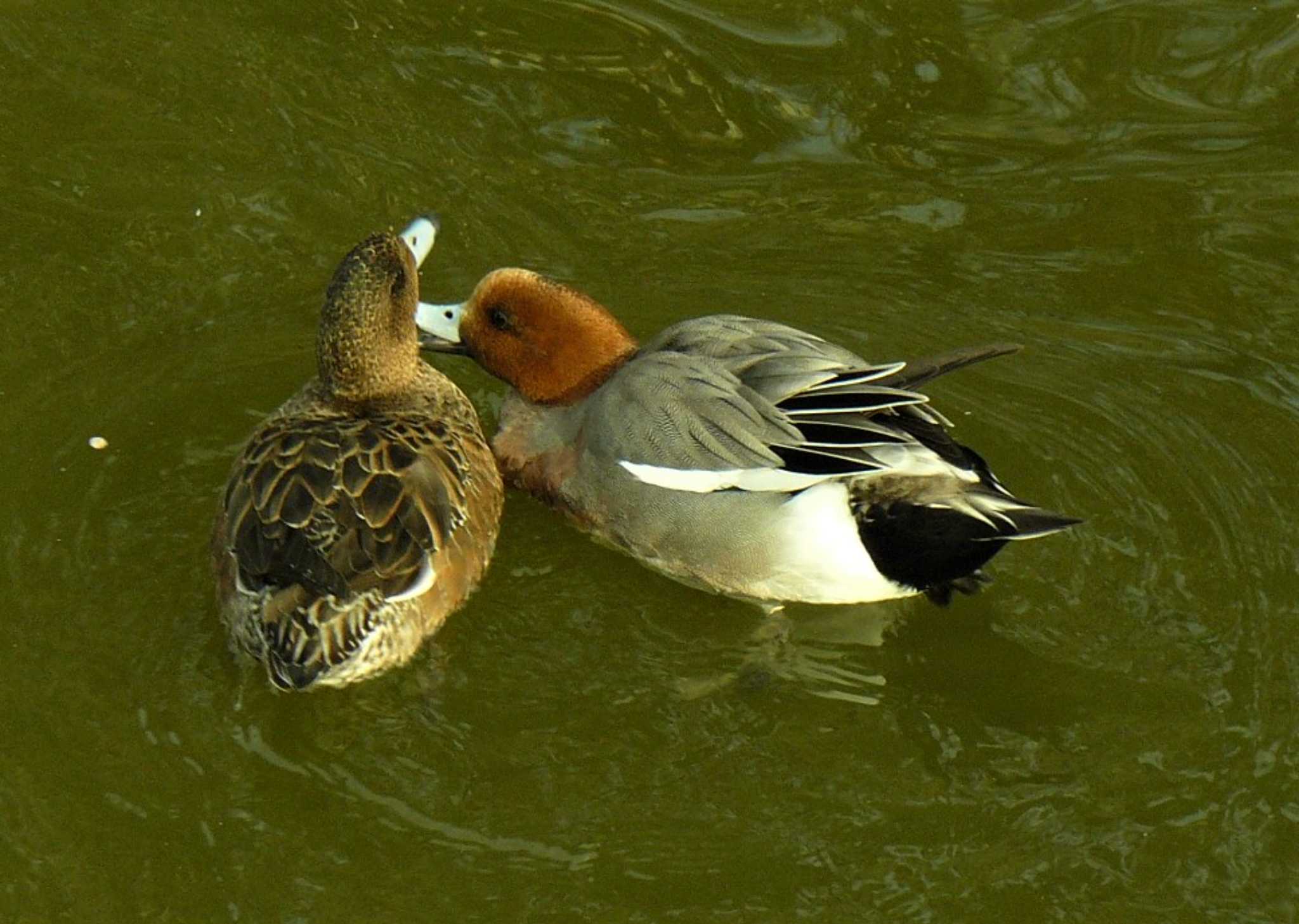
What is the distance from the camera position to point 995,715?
5.18 metres

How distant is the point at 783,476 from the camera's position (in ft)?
17.9

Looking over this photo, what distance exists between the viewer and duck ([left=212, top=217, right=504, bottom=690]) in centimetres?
507

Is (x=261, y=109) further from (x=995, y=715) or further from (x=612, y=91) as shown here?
(x=995, y=715)

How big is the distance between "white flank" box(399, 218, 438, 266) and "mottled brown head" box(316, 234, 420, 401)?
0.44 ft

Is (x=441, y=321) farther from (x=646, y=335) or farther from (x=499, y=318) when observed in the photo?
(x=646, y=335)

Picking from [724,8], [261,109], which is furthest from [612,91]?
[261,109]

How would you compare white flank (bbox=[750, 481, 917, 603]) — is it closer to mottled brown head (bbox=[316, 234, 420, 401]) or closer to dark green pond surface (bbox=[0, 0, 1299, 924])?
dark green pond surface (bbox=[0, 0, 1299, 924])

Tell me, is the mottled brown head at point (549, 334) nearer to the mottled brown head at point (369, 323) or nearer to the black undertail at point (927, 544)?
the mottled brown head at point (369, 323)

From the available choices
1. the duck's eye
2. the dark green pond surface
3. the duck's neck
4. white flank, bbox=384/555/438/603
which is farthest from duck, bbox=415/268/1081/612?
white flank, bbox=384/555/438/603

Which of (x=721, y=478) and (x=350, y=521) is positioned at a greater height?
(x=721, y=478)

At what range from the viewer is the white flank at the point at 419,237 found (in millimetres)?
6184

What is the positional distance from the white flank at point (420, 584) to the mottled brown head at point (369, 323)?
0.89m

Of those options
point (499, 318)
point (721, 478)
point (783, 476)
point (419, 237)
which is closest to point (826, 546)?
point (783, 476)

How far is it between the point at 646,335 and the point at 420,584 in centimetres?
178
